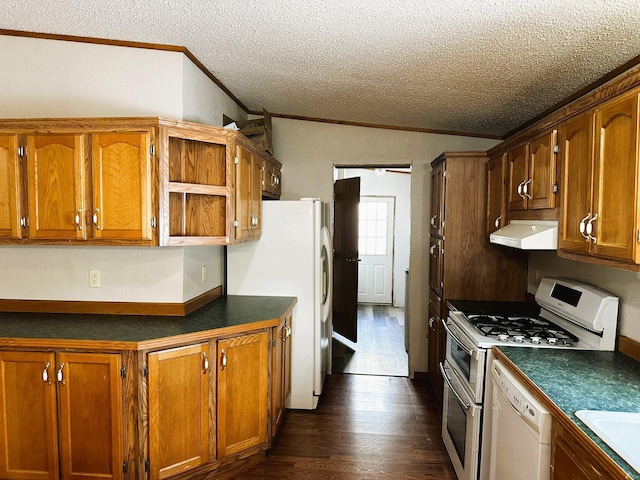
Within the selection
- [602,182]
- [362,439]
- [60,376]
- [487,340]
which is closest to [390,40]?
[602,182]

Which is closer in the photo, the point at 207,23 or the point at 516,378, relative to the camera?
the point at 516,378

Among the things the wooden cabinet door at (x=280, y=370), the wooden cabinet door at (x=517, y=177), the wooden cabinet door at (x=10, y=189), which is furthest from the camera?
the wooden cabinet door at (x=280, y=370)

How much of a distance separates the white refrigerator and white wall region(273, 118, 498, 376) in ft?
2.97

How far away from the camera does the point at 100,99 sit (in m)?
2.55

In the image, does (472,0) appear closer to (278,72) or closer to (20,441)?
(278,72)

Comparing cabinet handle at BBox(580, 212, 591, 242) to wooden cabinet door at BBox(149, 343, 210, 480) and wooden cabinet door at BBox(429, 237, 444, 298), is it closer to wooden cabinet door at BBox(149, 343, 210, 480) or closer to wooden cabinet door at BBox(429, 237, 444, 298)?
wooden cabinet door at BBox(429, 237, 444, 298)

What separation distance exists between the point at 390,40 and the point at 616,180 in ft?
4.09

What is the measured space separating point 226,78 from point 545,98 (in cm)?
222

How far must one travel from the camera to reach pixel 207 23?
2.15 meters

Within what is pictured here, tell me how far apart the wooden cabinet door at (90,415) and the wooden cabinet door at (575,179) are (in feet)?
7.48

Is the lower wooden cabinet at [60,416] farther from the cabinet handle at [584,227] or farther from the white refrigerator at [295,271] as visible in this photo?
the cabinet handle at [584,227]

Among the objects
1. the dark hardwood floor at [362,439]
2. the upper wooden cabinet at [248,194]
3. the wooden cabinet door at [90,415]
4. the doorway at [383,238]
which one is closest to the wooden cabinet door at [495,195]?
the dark hardwood floor at [362,439]

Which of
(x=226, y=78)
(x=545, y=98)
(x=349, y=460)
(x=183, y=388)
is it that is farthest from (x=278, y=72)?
(x=349, y=460)

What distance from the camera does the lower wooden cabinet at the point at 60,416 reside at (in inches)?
81.7
